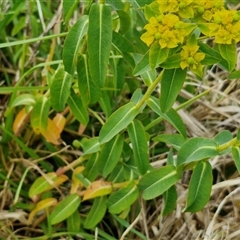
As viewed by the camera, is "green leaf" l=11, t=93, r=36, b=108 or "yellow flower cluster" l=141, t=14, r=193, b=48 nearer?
"yellow flower cluster" l=141, t=14, r=193, b=48

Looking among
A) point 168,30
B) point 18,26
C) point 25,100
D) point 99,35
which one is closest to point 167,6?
point 168,30

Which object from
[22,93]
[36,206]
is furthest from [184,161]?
[22,93]

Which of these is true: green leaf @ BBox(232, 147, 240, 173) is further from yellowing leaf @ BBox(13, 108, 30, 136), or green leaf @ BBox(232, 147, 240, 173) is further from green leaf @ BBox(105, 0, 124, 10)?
yellowing leaf @ BBox(13, 108, 30, 136)

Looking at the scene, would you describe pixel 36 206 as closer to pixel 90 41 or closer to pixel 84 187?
pixel 84 187

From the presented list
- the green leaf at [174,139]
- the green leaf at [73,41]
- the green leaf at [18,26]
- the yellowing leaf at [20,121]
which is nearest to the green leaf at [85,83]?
the green leaf at [73,41]

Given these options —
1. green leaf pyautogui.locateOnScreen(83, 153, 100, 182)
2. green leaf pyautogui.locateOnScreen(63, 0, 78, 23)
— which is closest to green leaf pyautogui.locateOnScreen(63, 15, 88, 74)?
green leaf pyautogui.locateOnScreen(63, 0, 78, 23)

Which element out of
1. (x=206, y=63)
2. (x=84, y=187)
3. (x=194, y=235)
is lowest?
(x=194, y=235)

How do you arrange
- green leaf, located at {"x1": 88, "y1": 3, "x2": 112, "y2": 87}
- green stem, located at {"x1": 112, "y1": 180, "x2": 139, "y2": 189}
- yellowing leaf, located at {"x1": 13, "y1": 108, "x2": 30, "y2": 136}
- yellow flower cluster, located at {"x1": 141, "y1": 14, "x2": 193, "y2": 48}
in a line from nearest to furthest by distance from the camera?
yellow flower cluster, located at {"x1": 141, "y1": 14, "x2": 193, "y2": 48}, green leaf, located at {"x1": 88, "y1": 3, "x2": 112, "y2": 87}, green stem, located at {"x1": 112, "y1": 180, "x2": 139, "y2": 189}, yellowing leaf, located at {"x1": 13, "y1": 108, "x2": 30, "y2": 136}

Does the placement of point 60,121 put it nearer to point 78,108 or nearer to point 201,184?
point 78,108
